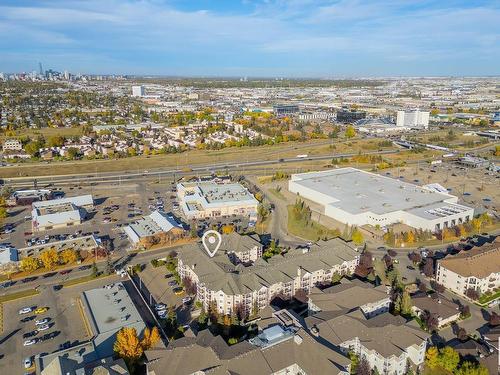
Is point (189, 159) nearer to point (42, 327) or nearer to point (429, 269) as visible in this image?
point (429, 269)

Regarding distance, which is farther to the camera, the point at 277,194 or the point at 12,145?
the point at 12,145

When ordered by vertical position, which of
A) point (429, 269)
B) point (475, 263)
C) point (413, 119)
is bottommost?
point (429, 269)

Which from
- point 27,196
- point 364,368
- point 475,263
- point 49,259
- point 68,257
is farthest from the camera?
point 27,196

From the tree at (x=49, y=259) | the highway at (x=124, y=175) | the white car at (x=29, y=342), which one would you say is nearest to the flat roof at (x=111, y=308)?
the white car at (x=29, y=342)

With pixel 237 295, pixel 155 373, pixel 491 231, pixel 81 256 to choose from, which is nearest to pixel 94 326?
pixel 155 373

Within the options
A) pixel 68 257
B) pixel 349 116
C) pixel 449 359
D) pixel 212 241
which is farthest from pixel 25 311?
pixel 349 116

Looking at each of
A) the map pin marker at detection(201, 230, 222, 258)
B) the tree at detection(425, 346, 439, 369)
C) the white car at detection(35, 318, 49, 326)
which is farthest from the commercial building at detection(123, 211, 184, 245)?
the tree at detection(425, 346, 439, 369)
